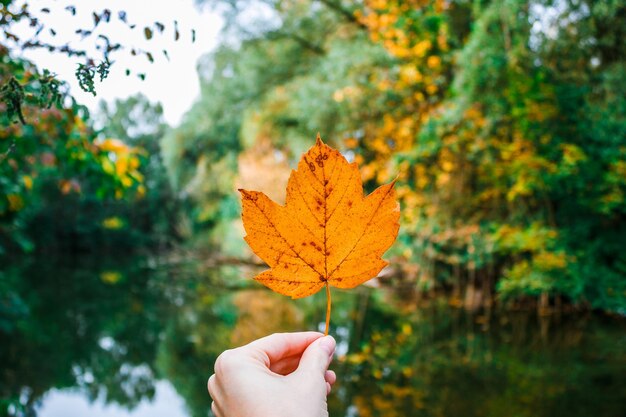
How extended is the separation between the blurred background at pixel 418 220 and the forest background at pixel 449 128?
32 millimetres

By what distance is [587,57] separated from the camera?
574cm

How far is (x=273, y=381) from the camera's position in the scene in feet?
2.29

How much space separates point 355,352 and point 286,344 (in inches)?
→ 223

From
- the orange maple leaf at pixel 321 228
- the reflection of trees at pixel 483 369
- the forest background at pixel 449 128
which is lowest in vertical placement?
the reflection of trees at pixel 483 369

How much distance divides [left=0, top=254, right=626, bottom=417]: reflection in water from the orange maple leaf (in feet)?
13.4

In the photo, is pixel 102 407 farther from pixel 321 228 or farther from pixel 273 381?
pixel 321 228

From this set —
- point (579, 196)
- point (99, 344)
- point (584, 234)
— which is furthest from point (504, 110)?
point (99, 344)

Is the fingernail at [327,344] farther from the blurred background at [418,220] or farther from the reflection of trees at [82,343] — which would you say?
the reflection of trees at [82,343]

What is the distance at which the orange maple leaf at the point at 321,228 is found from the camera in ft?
2.22

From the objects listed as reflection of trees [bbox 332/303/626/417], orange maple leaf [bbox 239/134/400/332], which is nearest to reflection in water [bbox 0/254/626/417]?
reflection of trees [bbox 332/303/626/417]

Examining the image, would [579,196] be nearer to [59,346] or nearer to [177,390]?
[177,390]

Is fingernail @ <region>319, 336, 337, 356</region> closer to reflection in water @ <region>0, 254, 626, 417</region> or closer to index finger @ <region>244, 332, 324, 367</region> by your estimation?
index finger @ <region>244, 332, 324, 367</region>

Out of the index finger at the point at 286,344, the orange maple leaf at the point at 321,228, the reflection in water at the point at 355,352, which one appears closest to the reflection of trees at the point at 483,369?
the reflection in water at the point at 355,352

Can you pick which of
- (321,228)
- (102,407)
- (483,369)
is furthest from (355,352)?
(321,228)
